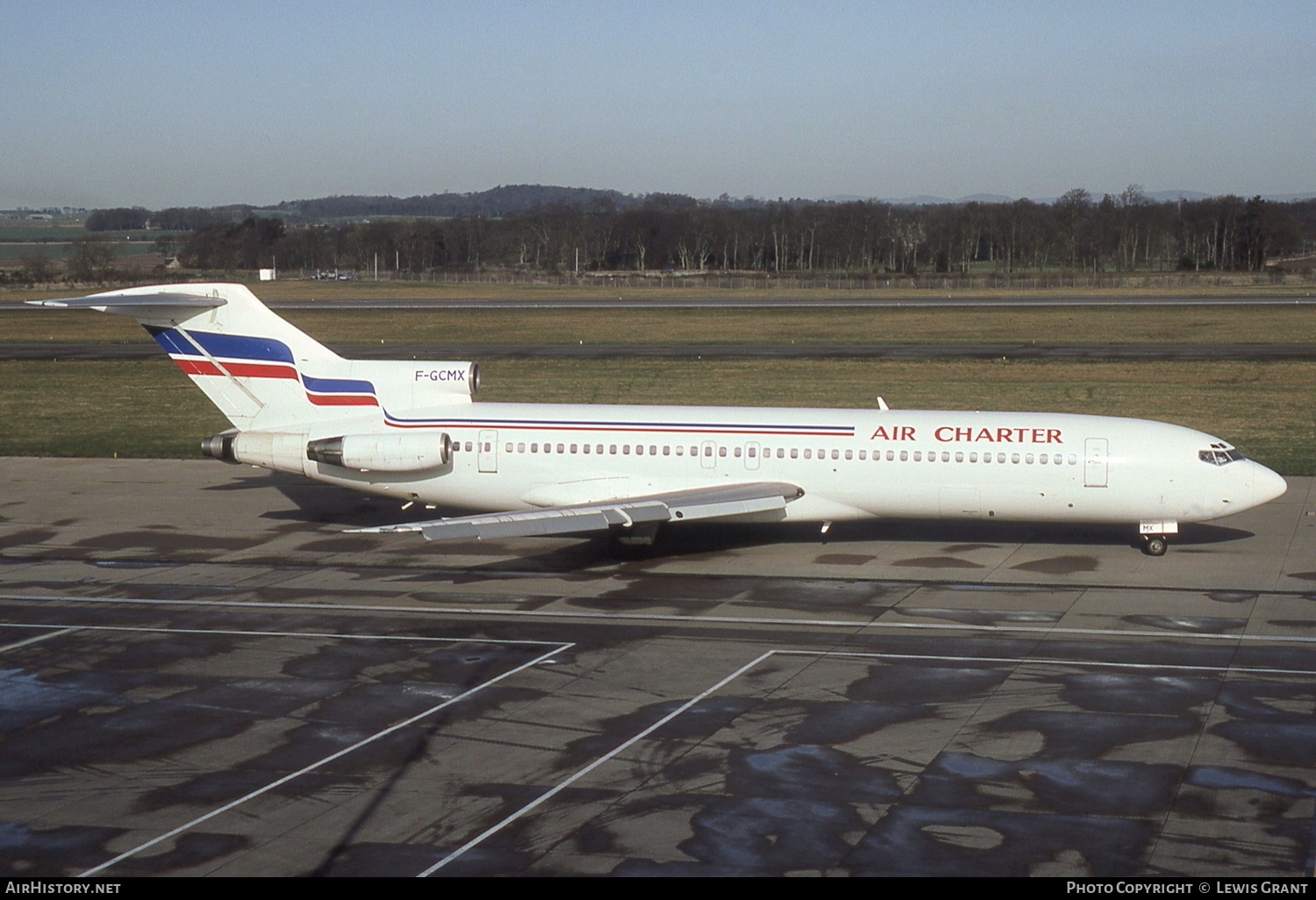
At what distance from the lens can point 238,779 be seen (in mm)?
15750

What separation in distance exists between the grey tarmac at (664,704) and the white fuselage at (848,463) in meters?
1.25

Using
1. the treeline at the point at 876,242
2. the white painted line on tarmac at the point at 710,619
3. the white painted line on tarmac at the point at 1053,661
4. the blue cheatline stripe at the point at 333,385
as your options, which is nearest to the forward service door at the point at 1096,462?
the white painted line on tarmac at the point at 710,619

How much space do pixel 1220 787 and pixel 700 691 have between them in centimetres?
722

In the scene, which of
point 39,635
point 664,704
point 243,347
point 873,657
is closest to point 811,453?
point 873,657

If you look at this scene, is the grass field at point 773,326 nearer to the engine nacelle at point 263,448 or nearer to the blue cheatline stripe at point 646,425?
the blue cheatline stripe at point 646,425

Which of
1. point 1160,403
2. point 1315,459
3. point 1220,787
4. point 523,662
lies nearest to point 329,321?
point 1160,403

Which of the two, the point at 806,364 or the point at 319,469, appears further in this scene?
the point at 806,364

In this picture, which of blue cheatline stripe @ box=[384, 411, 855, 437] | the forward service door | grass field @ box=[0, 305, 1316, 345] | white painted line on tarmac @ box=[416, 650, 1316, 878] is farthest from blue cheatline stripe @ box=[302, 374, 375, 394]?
grass field @ box=[0, 305, 1316, 345]

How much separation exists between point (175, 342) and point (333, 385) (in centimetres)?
399

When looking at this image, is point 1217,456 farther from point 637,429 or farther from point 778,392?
point 778,392

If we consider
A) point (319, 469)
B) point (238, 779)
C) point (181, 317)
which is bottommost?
point (238, 779)
